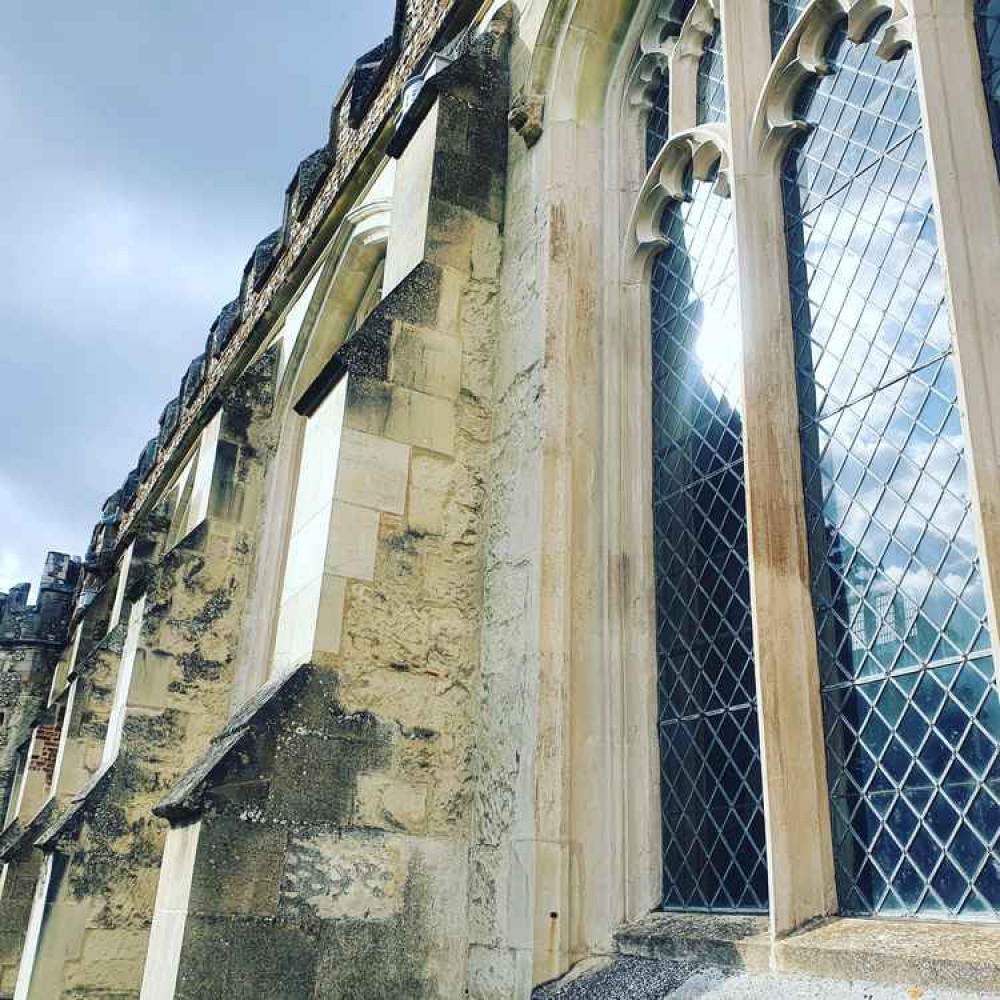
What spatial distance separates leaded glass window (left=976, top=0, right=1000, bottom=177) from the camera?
3092 millimetres

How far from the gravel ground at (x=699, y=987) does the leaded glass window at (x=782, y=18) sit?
3448 mm

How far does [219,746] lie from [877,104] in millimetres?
3302

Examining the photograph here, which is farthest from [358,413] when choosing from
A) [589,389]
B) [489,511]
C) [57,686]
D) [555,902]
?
[57,686]

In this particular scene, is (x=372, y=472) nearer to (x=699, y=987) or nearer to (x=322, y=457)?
(x=322, y=457)

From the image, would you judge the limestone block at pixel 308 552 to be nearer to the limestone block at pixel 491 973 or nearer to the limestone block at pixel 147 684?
the limestone block at pixel 491 973

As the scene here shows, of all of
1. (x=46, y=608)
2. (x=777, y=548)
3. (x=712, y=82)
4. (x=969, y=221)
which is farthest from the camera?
(x=46, y=608)

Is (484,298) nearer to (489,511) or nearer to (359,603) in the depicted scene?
(489,511)

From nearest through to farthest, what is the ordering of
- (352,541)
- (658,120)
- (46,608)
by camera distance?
(352,541), (658,120), (46,608)

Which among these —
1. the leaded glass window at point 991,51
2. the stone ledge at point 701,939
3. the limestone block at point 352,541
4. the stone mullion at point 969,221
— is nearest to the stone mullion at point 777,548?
the stone ledge at point 701,939

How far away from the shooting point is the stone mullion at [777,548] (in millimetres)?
2988

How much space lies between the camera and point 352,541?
13.5 feet

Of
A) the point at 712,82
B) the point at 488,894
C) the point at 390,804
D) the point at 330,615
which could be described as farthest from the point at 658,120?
the point at 488,894

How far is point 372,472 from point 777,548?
174 centimetres

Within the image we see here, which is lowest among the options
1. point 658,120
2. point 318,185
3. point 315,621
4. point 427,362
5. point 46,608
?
point 315,621
